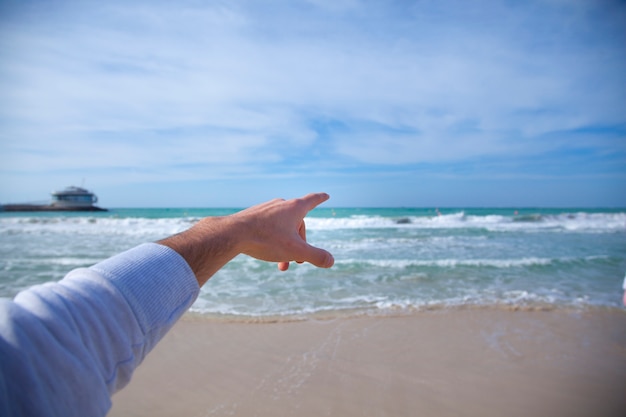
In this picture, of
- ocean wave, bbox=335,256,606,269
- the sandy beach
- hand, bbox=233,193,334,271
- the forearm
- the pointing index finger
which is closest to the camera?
the forearm

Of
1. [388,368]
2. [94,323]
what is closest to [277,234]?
[94,323]

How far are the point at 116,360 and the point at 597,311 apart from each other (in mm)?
7463

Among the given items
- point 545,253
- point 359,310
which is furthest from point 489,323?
point 545,253

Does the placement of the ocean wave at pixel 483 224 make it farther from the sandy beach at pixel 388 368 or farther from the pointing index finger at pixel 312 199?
the pointing index finger at pixel 312 199

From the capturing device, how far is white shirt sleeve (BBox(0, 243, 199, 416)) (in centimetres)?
60

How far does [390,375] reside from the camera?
3.63 meters

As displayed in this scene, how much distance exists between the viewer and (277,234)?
142 centimetres

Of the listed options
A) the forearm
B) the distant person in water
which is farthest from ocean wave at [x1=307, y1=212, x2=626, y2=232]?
the distant person in water

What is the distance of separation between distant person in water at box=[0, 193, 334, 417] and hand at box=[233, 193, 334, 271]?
6.7 inches

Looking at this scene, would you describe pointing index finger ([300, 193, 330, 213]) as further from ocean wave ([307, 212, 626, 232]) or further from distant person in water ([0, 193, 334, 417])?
ocean wave ([307, 212, 626, 232])

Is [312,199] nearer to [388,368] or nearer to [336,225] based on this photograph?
[388,368]

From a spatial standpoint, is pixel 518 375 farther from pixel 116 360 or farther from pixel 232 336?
pixel 116 360

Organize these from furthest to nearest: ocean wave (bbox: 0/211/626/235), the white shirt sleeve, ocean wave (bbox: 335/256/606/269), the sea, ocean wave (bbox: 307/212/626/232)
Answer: ocean wave (bbox: 307/212/626/232)
ocean wave (bbox: 0/211/626/235)
ocean wave (bbox: 335/256/606/269)
the sea
the white shirt sleeve

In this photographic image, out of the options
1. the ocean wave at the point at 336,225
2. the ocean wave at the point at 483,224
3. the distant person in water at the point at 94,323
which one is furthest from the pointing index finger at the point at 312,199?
the ocean wave at the point at 483,224
